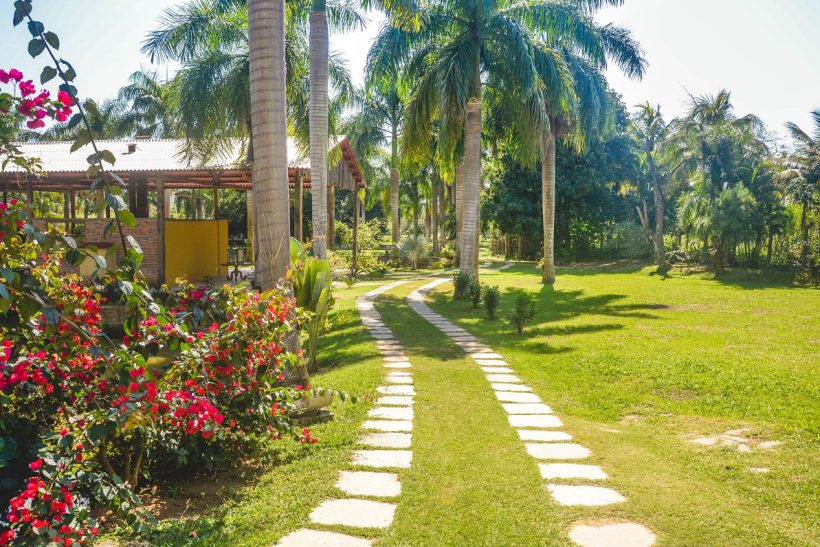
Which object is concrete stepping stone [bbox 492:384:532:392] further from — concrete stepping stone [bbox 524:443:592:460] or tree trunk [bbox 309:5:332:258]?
tree trunk [bbox 309:5:332:258]

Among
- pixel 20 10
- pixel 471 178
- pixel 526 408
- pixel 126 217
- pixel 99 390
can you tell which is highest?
pixel 471 178

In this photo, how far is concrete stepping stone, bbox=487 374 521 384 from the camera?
8.09 meters

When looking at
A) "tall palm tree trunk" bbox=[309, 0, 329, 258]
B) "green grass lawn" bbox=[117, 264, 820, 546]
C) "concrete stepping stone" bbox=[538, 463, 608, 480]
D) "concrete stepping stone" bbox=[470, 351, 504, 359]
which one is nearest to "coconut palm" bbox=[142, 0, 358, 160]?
"tall palm tree trunk" bbox=[309, 0, 329, 258]

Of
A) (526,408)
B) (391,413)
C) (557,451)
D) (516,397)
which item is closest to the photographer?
(557,451)

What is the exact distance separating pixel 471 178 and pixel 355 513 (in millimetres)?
13820

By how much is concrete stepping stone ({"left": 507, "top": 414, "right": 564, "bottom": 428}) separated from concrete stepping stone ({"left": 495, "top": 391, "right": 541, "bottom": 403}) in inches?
23.8

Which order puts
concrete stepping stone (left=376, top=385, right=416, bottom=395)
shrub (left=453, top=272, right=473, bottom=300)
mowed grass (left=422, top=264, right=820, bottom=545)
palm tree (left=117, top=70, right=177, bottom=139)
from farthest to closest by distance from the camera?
palm tree (left=117, top=70, right=177, bottom=139) < shrub (left=453, top=272, right=473, bottom=300) < concrete stepping stone (left=376, top=385, right=416, bottom=395) < mowed grass (left=422, top=264, right=820, bottom=545)

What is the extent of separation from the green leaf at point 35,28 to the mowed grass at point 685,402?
3522 mm

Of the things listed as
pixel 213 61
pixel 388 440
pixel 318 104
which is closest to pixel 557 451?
pixel 388 440

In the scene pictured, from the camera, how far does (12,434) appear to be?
3527mm

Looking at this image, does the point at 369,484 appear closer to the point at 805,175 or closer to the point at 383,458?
the point at 383,458

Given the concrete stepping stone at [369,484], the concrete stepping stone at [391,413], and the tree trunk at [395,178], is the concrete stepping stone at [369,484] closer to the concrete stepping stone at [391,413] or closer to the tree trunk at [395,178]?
the concrete stepping stone at [391,413]

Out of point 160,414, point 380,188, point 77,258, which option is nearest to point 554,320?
point 160,414

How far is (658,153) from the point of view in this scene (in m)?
31.0
